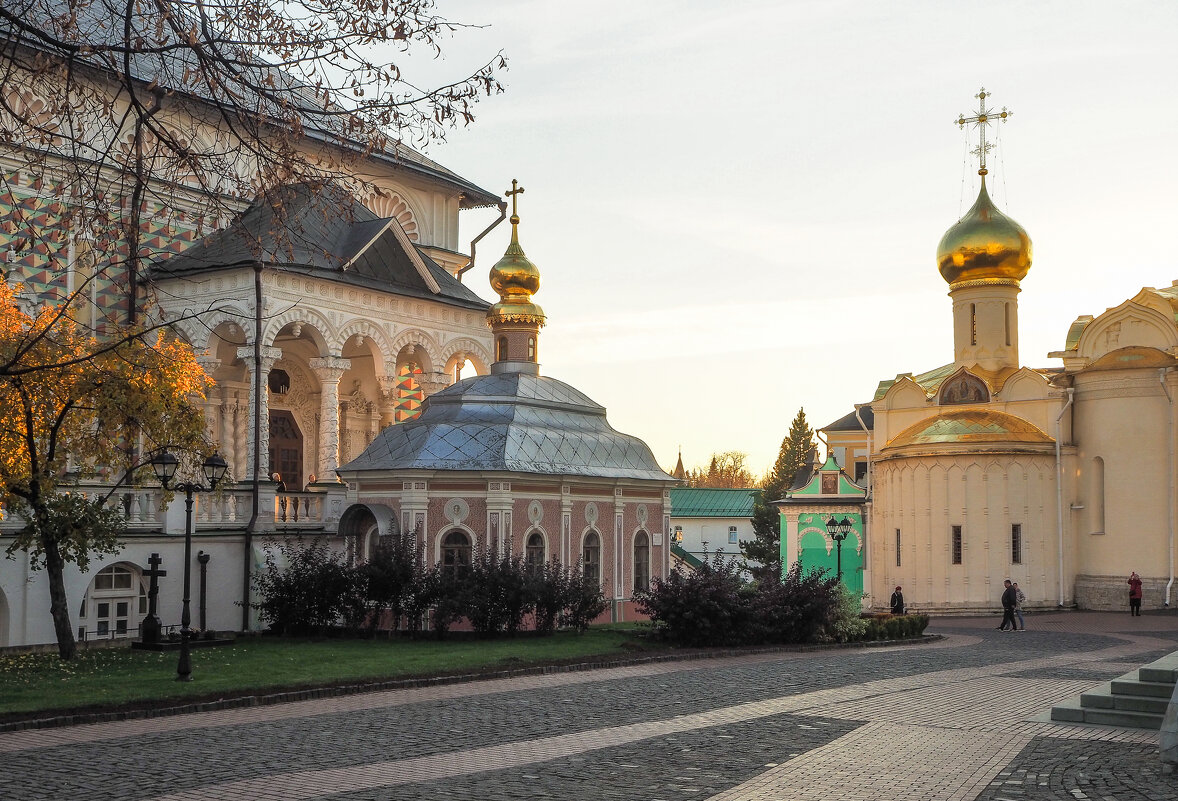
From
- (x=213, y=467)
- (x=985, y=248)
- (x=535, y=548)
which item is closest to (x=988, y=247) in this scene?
(x=985, y=248)

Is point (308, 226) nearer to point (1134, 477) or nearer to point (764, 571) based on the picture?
point (764, 571)

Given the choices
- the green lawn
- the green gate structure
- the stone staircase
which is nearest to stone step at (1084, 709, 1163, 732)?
the stone staircase

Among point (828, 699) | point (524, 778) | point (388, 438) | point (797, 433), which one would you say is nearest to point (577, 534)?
point (388, 438)

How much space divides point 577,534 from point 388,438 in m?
4.59

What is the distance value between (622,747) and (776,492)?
5896 cm

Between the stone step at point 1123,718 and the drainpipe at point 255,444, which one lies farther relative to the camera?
the drainpipe at point 255,444

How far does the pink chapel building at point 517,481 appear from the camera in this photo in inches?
1017

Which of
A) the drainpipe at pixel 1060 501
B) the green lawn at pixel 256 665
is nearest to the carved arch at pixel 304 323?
A: the green lawn at pixel 256 665

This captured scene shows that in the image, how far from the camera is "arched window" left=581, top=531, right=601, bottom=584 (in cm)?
2802

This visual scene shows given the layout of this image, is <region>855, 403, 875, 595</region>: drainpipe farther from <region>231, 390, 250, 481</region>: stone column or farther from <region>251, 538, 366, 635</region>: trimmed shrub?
<region>251, 538, 366, 635</region>: trimmed shrub

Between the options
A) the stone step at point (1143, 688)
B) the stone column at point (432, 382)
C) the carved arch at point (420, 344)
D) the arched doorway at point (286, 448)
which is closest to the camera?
the stone step at point (1143, 688)

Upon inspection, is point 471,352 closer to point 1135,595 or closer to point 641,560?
point 641,560

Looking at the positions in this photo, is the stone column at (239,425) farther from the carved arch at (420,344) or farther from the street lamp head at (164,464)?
the street lamp head at (164,464)

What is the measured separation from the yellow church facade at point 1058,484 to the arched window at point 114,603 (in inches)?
886
